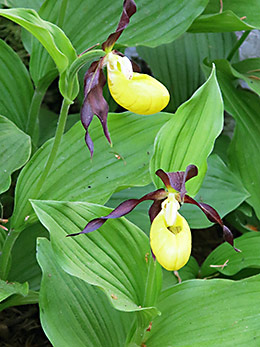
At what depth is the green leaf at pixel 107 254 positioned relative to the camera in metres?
1.02

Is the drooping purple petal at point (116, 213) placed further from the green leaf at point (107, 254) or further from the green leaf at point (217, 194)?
the green leaf at point (217, 194)

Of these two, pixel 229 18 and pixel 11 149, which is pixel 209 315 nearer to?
pixel 11 149

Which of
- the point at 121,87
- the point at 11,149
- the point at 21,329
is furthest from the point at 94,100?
the point at 21,329

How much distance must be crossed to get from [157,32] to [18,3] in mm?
448

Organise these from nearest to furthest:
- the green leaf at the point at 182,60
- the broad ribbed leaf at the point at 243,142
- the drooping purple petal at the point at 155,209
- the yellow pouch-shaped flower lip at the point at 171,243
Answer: the yellow pouch-shaped flower lip at the point at 171,243, the drooping purple petal at the point at 155,209, the broad ribbed leaf at the point at 243,142, the green leaf at the point at 182,60

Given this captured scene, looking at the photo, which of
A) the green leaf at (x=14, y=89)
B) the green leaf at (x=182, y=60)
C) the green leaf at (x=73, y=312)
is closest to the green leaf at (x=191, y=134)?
the green leaf at (x=73, y=312)

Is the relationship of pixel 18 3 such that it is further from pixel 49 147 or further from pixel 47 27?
pixel 47 27

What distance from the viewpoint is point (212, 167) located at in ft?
5.29

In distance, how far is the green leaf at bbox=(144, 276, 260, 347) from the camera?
1.04m

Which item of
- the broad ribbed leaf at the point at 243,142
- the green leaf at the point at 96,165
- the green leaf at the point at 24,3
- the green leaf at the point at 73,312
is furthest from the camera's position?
the broad ribbed leaf at the point at 243,142

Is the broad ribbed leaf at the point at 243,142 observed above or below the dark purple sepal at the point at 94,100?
below

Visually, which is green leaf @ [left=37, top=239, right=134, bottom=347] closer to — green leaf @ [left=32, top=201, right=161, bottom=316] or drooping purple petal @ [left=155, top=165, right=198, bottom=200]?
green leaf @ [left=32, top=201, right=161, bottom=316]

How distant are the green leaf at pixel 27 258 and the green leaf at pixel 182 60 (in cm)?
72

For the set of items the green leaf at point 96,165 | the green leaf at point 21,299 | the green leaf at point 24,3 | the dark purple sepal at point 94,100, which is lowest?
the green leaf at point 21,299
